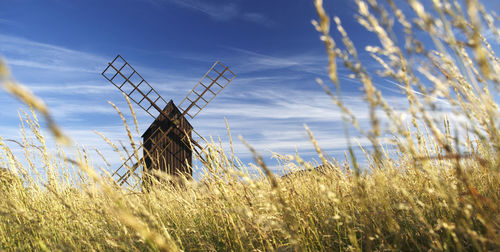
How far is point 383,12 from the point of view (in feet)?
4.32

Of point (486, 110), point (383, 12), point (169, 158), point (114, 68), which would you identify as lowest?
point (486, 110)

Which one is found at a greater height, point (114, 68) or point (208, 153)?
point (114, 68)

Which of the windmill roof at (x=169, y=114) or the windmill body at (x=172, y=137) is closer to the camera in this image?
the windmill body at (x=172, y=137)

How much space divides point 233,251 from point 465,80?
1.92m

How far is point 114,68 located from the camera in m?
18.3

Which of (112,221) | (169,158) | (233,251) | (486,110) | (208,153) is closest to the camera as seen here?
(486,110)

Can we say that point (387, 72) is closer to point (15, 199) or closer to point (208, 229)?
point (208, 229)

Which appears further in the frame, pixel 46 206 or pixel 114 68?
pixel 114 68

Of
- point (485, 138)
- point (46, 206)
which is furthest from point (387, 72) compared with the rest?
point (46, 206)

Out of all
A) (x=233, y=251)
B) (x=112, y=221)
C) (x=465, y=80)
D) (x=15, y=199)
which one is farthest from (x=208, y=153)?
(x=15, y=199)

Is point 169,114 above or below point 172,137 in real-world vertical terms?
above

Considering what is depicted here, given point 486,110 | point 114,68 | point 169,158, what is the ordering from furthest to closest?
1. point 114,68
2. point 169,158
3. point 486,110

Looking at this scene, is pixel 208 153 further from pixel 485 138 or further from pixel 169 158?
pixel 169 158

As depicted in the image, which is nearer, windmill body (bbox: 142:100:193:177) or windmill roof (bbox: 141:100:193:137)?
windmill body (bbox: 142:100:193:177)
